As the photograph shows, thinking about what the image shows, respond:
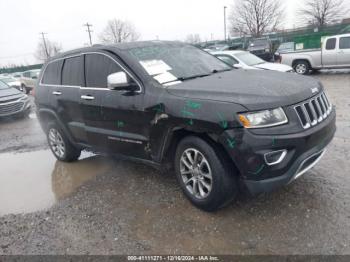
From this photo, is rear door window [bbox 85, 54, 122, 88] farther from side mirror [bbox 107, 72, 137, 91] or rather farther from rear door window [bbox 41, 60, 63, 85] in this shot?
rear door window [bbox 41, 60, 63, 85]

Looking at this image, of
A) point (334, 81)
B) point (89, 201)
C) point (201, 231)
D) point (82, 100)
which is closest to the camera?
point (201, 231)

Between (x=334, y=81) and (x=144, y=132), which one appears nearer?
(x=144, y=132)

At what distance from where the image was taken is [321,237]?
8.84ft

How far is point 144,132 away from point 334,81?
10318mm

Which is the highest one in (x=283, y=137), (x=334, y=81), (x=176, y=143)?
(x=283, y=137)

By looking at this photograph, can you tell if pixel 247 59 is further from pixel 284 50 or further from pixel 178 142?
pixel 178 142

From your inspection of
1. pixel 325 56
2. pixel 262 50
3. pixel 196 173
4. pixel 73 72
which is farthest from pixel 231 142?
pixel 262 50

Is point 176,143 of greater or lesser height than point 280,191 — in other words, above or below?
above

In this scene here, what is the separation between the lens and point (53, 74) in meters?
5.04

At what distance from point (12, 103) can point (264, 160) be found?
1002cm

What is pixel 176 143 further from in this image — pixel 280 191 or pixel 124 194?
pixel 280 191

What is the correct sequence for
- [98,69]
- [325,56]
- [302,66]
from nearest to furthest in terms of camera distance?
[98,69] → [325,56] → [302,66]

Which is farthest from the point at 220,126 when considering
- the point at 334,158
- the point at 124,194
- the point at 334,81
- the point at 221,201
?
the point at 334,81

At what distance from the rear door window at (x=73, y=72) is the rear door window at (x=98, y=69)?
162 millimetres
